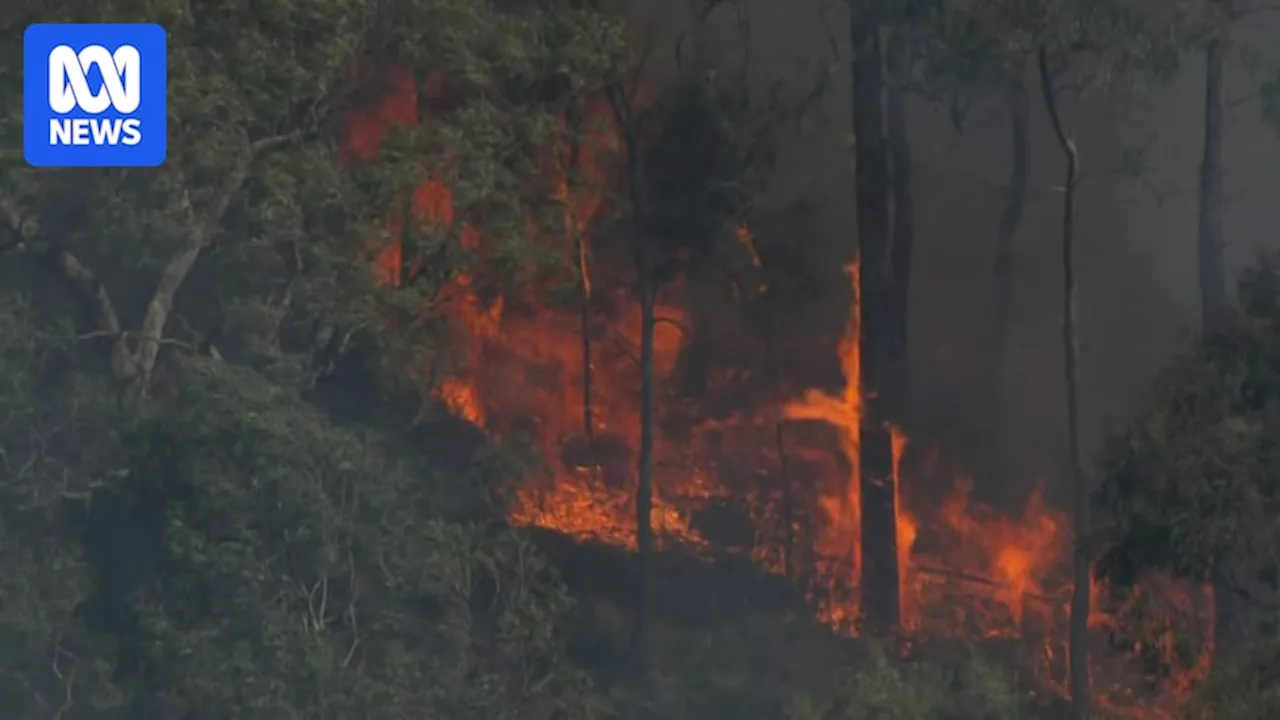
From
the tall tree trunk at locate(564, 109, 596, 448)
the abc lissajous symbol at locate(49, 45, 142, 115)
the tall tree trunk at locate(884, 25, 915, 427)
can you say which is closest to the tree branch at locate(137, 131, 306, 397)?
the abc lissajous symbol at locate(49, 45, 142, 115)

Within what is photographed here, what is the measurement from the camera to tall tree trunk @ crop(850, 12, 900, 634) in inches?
231

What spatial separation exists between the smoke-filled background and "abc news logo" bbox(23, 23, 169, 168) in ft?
6.72

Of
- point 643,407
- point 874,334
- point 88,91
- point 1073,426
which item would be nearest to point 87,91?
point 88,91

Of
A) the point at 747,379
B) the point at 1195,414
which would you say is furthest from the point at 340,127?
the point at 1195,414

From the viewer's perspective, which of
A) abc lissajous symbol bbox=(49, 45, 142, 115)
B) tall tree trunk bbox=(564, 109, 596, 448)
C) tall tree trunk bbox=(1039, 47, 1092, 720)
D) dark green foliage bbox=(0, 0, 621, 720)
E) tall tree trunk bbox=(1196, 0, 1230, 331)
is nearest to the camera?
abc lissajous symbol bbox=(49, 45, 142, 115)

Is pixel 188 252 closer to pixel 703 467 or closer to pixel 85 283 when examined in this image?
pixel 85 283

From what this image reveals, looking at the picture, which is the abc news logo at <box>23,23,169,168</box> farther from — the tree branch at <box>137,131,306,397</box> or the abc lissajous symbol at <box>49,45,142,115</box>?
the tree branch at <box>137,131,306,397</box>

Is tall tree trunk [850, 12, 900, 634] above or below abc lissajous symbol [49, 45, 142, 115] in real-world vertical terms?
below

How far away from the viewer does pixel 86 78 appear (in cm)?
519

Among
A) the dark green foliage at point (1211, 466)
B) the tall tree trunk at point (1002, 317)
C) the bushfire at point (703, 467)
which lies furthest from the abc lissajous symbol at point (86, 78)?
the dark green foliage at point (1211, 466)

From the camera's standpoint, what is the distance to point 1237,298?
205 inches

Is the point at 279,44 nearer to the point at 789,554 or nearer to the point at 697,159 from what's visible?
the point at 697,159

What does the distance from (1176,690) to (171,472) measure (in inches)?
154

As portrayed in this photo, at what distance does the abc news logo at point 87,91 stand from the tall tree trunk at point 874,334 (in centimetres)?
286
